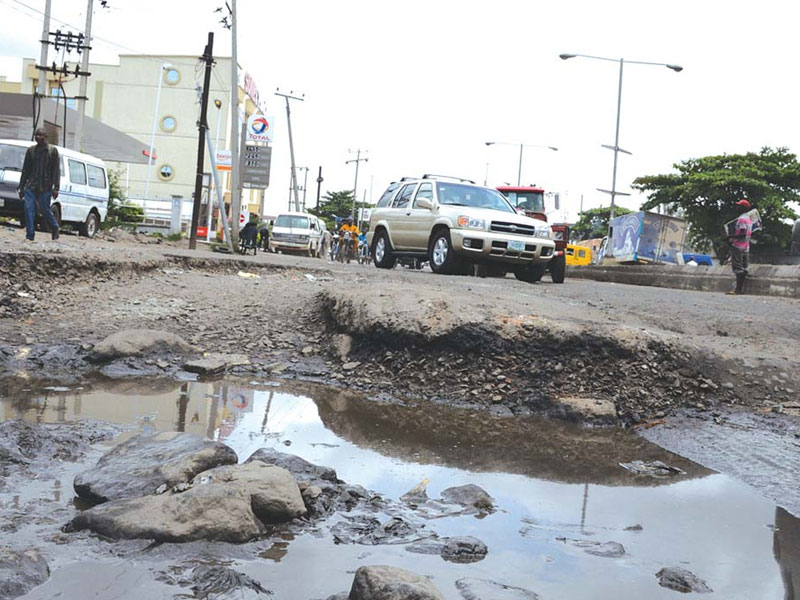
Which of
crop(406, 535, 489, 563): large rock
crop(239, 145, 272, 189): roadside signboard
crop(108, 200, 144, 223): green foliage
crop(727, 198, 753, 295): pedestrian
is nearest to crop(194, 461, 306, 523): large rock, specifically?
crop(406, 535, 489, 563): large rock

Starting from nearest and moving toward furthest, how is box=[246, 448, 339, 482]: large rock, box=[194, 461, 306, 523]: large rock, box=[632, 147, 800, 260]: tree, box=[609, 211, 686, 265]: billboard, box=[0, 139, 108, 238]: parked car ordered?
1. box=[194, 461, 306, 523]: large rock
2. box=[246, 448, 339, 482]: large rock
3. box=[0, 139, 108, 238]: parked car
4. box=[609, 211, 686, 265]: billboard
5. box=[632, 147, 800, 260]: tree

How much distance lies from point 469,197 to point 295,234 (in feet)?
62.1

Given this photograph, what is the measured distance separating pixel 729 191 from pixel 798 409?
1441 inches

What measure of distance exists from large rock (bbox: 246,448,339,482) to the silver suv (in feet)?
27.9

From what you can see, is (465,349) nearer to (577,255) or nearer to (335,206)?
(577,255)

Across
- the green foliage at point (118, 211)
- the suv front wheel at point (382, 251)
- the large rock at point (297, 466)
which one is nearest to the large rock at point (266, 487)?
the large rock at point (297, 466)

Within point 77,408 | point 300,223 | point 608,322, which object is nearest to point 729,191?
point 300,223

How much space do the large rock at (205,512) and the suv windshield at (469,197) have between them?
10013 millimetres

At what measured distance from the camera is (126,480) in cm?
278

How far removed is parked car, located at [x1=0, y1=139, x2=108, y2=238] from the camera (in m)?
15.2

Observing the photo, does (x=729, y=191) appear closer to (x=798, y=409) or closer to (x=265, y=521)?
(x=798, y=409)

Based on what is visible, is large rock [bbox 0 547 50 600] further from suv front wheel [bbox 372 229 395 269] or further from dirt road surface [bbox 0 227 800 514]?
suv front wheel [bbox 372 229 395 269]

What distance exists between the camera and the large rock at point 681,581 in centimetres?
229

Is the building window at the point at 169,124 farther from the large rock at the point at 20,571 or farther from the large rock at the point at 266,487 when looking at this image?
the large rock at the point at 20,571
